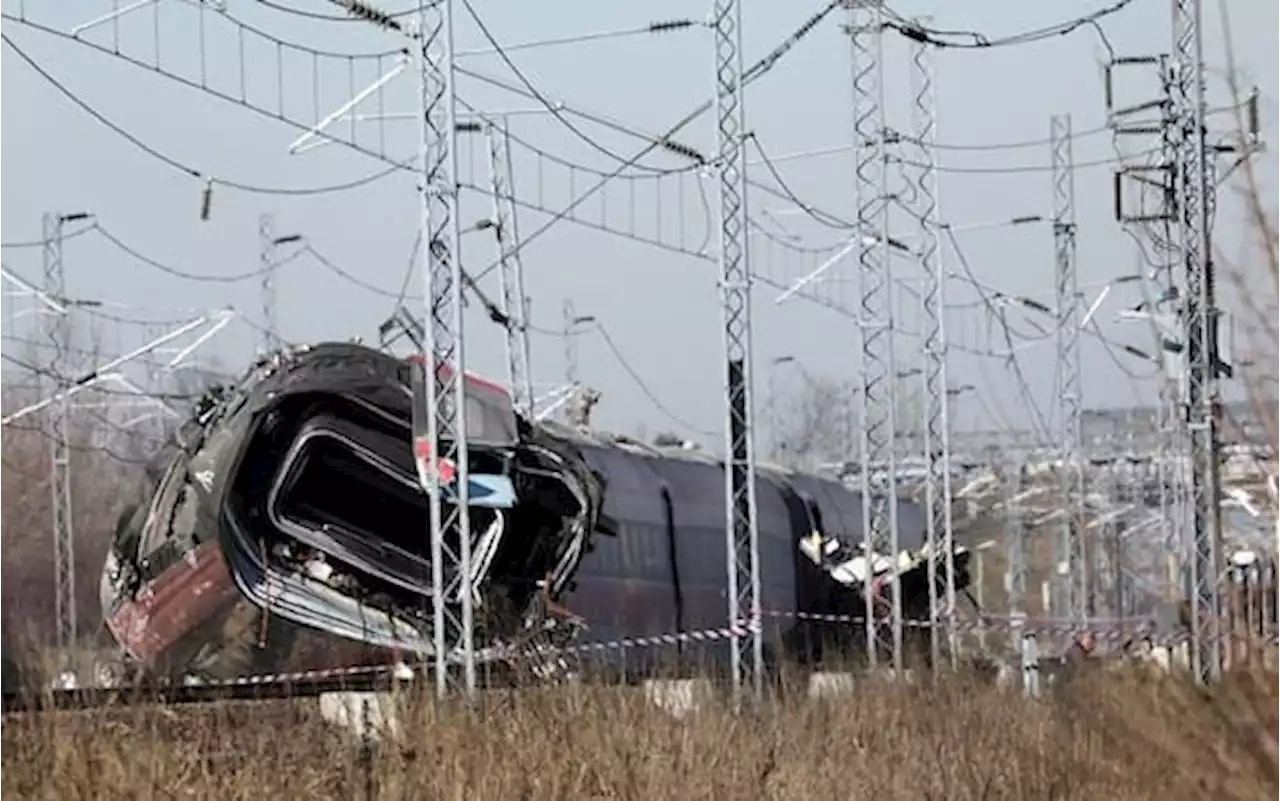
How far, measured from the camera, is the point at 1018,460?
172 feet

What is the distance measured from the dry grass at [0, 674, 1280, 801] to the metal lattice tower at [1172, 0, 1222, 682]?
2521 mm

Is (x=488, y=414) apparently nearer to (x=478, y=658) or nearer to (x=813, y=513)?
(x=478, y=658)

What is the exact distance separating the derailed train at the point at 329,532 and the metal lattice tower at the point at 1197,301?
5785 mm

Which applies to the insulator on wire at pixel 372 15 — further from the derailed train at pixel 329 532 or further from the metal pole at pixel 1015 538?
the metal pole at pixel 1015 538

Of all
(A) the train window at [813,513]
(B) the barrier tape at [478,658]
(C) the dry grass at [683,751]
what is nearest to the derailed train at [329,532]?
(B) the barrier tape at [478,658]

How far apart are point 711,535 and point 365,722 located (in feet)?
57.5

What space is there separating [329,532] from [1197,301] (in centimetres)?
855

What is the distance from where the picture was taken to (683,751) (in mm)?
14094

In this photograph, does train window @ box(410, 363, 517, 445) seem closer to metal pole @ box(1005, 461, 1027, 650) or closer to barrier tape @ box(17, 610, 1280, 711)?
barrier tape @ box(17, 610, 1280, 711)

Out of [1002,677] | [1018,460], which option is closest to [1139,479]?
[1018,460]

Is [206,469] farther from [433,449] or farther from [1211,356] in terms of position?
[1211,356]

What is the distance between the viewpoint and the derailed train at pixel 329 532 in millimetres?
22000

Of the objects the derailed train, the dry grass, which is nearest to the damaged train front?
the derailed train

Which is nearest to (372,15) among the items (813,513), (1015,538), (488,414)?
(488,414)
